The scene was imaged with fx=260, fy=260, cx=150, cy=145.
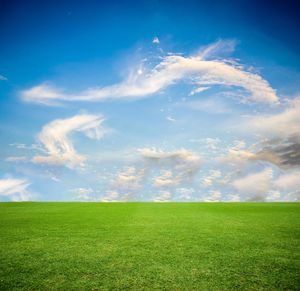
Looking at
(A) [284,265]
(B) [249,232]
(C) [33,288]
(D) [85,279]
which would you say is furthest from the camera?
(B) [249,232]

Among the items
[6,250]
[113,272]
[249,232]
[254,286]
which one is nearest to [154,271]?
[113,272]

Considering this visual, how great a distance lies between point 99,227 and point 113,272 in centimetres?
712

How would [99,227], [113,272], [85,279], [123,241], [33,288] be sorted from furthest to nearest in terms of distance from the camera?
[99,227], [123,241], [113,272], [85,279], [33,288]

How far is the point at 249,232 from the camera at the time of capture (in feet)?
39.8

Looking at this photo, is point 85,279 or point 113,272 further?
point 113,272

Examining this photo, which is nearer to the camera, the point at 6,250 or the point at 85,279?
the point at 85,279

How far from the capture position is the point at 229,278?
6.38 meters

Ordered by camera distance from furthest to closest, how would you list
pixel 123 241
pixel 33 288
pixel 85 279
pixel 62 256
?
pixel 123 241, pixel 62 256, pixel 85 279, pixel 33 288

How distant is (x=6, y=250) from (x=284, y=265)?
8954 millimetres

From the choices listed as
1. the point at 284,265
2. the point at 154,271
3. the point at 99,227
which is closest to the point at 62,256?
the point at 154,271

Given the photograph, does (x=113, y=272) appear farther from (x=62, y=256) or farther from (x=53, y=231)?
(x=53, y=231)

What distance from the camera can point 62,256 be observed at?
27.1 feet

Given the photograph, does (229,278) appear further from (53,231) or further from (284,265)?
(53,231)

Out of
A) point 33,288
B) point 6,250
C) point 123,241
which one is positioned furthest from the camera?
point 123,241
